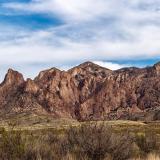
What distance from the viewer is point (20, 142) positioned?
48.5 feet

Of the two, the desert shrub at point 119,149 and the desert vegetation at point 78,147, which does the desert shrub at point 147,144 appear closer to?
the desert vegetation at point 78,147

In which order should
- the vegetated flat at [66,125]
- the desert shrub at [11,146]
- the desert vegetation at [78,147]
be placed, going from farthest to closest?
the vegetated flat at [66,125] → the desert vegetation at [78,147] → the desert shrub at [11,146]

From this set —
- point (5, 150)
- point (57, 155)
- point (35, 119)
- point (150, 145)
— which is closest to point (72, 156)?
point (57, 155)

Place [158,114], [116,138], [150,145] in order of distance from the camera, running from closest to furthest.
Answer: [116,138] < [150,145] < [158,114]

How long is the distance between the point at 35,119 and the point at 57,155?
178523 millimetres

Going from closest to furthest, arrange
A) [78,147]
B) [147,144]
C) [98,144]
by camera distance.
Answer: [98,144]
[78,147]
[147,144]

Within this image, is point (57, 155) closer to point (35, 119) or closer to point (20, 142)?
point (20, 142)

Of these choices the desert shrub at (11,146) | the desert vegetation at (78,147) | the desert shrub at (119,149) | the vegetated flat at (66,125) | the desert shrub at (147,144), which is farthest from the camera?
the desert shrub at (147,144)

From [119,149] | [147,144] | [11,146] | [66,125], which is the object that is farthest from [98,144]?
[66,125]

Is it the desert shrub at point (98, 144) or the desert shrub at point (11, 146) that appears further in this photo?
the desert shrub at point (98, 144)

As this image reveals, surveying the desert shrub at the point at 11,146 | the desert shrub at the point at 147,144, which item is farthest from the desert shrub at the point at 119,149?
the desert shrub at the point at 147,144

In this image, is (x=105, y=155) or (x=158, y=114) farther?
(x=158, y=114)

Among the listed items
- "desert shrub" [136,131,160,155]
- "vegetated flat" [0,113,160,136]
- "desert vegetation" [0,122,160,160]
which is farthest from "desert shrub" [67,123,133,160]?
"desert shrub" [136,131,160,155]

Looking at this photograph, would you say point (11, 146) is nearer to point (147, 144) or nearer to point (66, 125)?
point (147, 144)
